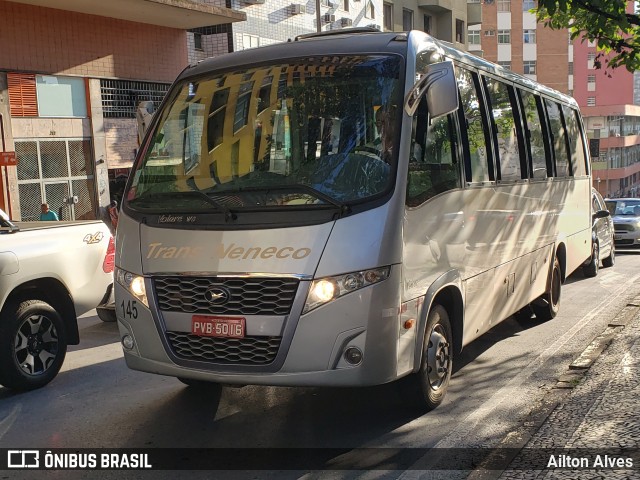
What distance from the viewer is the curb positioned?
187 inches

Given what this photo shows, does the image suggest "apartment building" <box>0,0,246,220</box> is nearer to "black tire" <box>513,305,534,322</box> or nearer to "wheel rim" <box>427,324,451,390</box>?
"black tire" <box>513,305,534,322</box>

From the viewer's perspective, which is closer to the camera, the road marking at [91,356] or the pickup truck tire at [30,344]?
the pickup truck tire at [30,344]

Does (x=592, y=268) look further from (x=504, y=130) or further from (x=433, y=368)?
(x=433, y=368)

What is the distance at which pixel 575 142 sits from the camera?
11.3 meters

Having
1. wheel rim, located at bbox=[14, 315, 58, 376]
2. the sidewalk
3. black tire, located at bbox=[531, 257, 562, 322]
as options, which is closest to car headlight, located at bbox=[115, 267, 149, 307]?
wheel rim, located at bbox=[14, 315, 58, 376]

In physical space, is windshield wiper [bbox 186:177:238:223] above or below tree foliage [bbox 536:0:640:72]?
below

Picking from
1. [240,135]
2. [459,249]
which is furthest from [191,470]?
[459,249]

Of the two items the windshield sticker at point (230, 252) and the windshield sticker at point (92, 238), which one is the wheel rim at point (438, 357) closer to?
the windshield sticker at point (230, 252)

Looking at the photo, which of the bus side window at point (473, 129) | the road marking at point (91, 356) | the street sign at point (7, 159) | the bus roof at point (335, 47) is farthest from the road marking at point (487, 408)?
the street sign at point (7, 159)

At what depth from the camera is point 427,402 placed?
5680 millimetres

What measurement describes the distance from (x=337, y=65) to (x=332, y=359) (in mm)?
2091

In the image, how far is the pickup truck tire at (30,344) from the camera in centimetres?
661

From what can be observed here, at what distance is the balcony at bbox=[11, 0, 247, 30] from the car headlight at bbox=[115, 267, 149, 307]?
15134 mm

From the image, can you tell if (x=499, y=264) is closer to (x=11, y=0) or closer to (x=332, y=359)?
(x=332, y=359)
